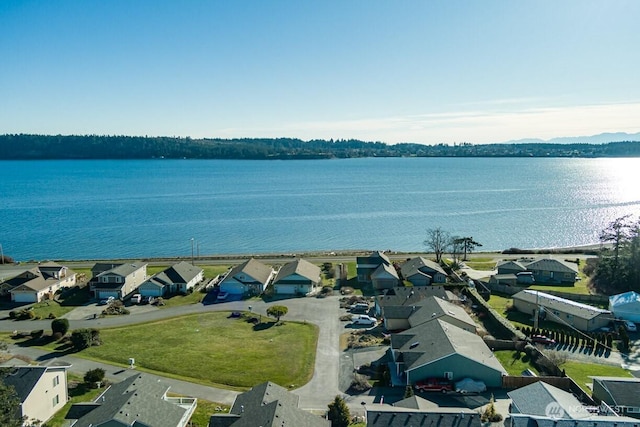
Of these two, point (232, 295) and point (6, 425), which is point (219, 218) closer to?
A: point (232, 295)

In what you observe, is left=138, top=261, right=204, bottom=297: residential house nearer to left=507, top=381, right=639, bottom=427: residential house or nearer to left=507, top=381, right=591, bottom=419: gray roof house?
left=507, top=381, right=639, bottom=427: residential house

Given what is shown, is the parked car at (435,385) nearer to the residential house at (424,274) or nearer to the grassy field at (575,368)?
the grassy field at (575,368)

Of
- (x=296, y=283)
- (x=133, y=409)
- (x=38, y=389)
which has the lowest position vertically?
(x=296, y=283)

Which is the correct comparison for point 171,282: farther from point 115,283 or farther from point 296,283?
point 296,283

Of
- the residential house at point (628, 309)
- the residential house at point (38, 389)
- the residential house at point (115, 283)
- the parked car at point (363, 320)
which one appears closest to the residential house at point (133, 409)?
the residential house at point (38, 389)

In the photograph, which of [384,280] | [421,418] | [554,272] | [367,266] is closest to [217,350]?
[421,418]

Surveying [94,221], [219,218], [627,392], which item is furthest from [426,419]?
[94,221]
